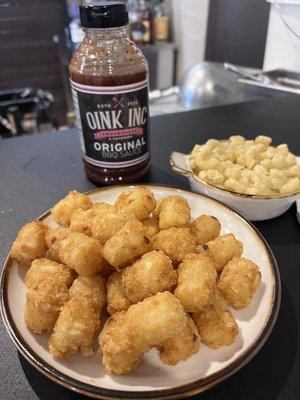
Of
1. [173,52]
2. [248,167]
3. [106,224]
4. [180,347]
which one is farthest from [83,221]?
[173,52]

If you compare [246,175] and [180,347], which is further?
[246,175]

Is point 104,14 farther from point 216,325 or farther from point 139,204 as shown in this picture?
point 216,325

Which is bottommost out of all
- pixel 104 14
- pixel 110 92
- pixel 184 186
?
pixel 184 186

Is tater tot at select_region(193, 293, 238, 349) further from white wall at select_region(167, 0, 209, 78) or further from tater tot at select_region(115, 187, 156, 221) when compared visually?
white wall at select_region(167, 0, 209, 78)

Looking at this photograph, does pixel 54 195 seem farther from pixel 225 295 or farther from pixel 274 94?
pixel 274 94

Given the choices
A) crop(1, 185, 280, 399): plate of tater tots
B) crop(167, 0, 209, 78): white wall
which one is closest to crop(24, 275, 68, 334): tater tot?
crop(1, 185, 280, 399): plate of tater tots

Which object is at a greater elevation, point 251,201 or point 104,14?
point 104,14
